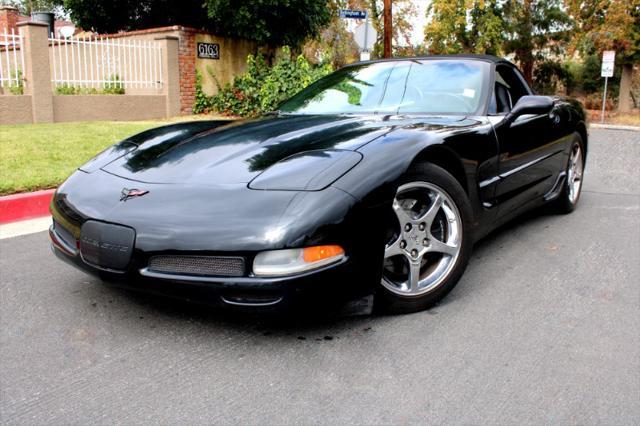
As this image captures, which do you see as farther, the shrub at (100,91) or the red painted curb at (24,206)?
the shrub at (100,91)

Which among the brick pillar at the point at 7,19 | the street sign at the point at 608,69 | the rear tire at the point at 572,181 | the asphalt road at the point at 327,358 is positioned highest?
the brick pillar at the point at 7,19

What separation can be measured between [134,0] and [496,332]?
15.9 meters

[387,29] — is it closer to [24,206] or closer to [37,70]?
[37,70]

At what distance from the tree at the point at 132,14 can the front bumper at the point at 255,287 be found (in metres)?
14.7

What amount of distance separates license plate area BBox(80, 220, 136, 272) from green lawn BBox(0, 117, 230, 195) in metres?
2.89

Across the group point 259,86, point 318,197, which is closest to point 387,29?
point 259,86

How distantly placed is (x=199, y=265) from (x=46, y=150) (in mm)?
5297

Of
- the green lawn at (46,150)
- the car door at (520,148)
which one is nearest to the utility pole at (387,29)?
the green lawn at (46,150)

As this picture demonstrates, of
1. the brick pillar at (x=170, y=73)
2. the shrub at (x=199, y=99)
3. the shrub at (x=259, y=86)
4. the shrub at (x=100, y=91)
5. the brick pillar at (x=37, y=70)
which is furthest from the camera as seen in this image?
the shrub at (x=199, y=99)

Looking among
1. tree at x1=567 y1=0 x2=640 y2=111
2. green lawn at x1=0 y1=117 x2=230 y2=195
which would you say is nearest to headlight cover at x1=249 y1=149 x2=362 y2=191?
green lawn at x1=0 y1=117 x2=230 y2=195

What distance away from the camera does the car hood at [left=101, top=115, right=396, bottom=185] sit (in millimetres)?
2668

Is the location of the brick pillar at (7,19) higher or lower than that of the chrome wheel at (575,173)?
higher

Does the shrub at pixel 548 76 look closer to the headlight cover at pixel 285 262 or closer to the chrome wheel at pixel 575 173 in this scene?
the chrome wheel at pixel 575 173

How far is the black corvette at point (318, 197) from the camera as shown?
7.59 feet
